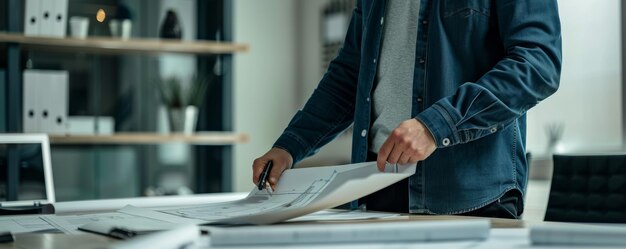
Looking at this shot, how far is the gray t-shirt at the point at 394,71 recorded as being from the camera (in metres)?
1.36

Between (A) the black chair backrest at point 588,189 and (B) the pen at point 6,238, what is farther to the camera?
(A) the black chair backrest at point 588,189

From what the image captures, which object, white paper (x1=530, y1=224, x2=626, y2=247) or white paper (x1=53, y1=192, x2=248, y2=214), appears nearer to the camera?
white paper (x1=530, y1=224, x2=626, y2=247)

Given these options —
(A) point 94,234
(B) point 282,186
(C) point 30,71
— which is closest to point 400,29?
(B) point 282,186

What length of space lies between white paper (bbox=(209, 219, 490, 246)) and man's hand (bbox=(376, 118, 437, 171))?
264 millimetres

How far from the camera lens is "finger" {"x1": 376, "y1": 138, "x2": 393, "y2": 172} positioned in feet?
3.45

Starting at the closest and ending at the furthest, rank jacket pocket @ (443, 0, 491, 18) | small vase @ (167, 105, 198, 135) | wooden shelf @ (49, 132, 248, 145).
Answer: jacket pocket @ (443, 0, 491, 18), wooden shelf @ (49, 132, 248, 145), small vase @ (167, 105, 198, 135)

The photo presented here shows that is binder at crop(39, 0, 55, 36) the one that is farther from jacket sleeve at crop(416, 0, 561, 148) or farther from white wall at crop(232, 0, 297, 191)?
jacket sleeve at crop(416, 0, 561, 148)

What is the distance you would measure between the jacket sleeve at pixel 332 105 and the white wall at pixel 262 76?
3.50 metres

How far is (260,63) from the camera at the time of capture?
17.0 ft

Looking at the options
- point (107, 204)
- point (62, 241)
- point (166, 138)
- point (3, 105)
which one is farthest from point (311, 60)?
point (62, 241)

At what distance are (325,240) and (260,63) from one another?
445 cm

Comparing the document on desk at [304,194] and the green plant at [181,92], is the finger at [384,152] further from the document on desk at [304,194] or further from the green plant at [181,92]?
the green plant at [181,92]

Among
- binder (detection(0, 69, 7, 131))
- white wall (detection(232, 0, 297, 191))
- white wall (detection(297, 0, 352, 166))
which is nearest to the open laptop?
binder (detection(0, 69, 7, 131))

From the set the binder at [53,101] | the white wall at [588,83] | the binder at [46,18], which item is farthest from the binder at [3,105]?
the white wall at [588,83]
